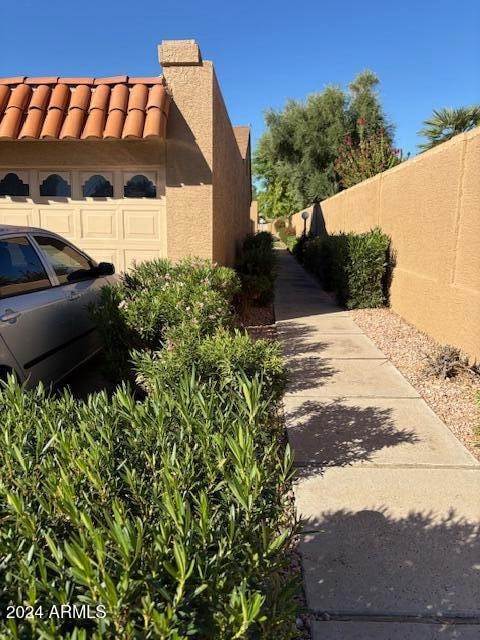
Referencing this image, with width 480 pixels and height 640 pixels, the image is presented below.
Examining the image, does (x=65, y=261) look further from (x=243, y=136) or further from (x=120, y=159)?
(x=243, y=136)

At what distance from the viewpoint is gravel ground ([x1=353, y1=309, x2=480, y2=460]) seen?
14.8 ft

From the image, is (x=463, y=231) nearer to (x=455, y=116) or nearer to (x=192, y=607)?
(x=192, y=607)

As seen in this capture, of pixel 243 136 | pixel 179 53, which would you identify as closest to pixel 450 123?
pixel 243 136

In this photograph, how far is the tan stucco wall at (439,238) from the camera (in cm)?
598

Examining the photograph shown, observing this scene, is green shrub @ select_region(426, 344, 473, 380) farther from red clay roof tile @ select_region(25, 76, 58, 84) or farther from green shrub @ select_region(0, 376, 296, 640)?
red clay roof tile @ select_region(25, 76, 58, 84)

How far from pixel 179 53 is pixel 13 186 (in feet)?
10.1

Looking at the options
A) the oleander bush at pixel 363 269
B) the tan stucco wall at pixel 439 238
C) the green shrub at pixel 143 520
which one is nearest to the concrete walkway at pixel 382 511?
the green shrub at pixel 143 520

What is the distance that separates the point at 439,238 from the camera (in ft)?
23.1

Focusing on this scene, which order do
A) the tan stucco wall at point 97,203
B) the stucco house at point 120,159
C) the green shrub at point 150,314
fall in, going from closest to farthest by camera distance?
the green shrub at point 150,314 → the stucco house at point 120,159 → the tan stucco wall at point 97,203

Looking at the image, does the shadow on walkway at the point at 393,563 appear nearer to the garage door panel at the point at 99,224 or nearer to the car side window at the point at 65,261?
the car side window at the point at 65,261

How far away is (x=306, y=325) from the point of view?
887cm

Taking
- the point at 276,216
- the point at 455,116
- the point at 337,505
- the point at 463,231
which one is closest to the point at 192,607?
the point at 337,505

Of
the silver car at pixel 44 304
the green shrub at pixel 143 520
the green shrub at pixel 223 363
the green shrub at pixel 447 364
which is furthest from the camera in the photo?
the green shrub at pixel 447 364

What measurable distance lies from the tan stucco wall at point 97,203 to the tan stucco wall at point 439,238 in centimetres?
396
